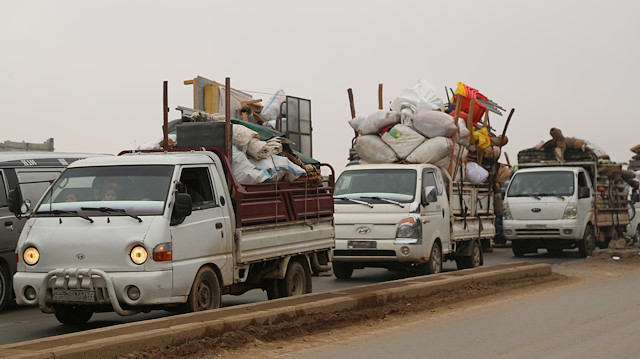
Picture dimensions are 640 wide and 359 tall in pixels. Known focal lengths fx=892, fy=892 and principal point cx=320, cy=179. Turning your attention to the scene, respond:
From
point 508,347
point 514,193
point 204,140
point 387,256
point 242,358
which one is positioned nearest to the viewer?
point 242,358

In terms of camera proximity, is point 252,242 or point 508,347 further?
point 252,242

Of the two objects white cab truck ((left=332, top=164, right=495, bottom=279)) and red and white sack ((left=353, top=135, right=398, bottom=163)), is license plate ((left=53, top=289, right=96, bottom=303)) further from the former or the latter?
red and white sack ((left=353, top=135, right=398, bottom=163))

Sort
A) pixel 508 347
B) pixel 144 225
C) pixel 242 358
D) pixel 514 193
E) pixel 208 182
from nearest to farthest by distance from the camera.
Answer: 1. pixel 242 358
2. pixel 508 347
3. pixel 144 225
4. pixel 208 182
5. pixel 514 193

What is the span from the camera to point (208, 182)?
1026 cm

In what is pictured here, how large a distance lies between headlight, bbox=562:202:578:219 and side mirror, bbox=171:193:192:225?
14480 millimetres

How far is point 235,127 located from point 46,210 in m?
2.69

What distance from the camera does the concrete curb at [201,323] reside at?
7.03m

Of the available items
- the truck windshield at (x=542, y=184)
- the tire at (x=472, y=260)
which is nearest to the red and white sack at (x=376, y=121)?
the tire at (x=472, y=260)

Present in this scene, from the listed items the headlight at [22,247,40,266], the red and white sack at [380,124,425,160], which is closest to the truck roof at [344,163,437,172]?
the red and white sack at [380,124,425,160]

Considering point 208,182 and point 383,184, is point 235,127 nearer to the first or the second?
point 208,182

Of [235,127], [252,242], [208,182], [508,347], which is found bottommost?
[508,347]

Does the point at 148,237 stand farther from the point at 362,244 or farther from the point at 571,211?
the point at 571,211

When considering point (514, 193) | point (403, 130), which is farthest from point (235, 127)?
point (514, 193)

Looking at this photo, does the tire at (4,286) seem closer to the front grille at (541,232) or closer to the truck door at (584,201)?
the front grille at (541,232)
